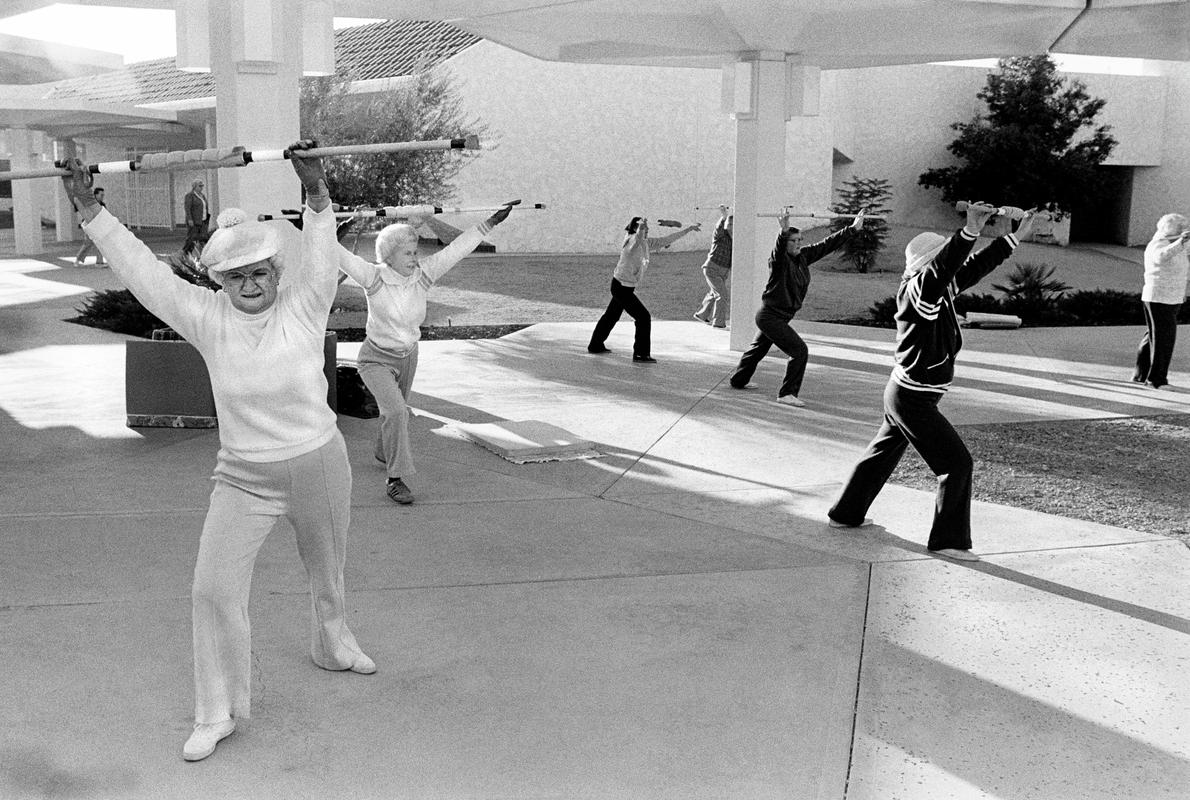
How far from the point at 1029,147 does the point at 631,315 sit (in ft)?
83.6

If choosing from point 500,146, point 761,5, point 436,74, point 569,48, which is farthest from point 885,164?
point 761,5

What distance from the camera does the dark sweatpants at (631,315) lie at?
46.9 ft

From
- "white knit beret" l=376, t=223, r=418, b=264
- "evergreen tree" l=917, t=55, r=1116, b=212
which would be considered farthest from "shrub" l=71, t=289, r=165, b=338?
"evergreen tree" l=917, t=55, r=1116, b=212

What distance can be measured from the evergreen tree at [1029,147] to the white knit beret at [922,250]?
101 ft

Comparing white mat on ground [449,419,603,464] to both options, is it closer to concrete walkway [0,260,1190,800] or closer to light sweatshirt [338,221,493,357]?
concrete walkway [0,260,1190,800]

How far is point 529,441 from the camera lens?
977 cm

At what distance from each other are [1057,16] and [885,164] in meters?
26.7

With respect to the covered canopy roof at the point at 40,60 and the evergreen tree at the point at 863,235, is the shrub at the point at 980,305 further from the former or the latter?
the covered canopy roof at the point at 40,60

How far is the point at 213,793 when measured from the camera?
168 inches

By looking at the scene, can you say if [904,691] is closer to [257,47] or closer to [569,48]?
[257,47]

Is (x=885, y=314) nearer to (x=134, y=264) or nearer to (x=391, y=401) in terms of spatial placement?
(x=391, y=401)

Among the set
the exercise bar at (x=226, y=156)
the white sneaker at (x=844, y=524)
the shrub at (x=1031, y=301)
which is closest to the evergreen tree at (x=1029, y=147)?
the shrub at (x=1031, y=301)

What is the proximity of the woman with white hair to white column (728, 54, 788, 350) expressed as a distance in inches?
167

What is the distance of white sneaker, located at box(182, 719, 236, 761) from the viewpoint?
447cm
